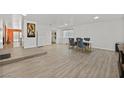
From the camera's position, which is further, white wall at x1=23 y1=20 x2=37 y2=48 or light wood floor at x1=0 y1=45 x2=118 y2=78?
white wall at x1=23 y1=20 x2=37 y2=48

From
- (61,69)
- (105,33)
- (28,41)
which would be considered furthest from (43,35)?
(61,69)

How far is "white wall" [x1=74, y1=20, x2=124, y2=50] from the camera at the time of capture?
27.3ft

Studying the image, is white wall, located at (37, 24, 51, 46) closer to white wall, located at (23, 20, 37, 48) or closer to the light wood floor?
white wall, located at (23, 20, 37, 48)

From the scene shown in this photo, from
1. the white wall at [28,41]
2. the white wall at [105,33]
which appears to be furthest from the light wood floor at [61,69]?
the white wall at [28,41]

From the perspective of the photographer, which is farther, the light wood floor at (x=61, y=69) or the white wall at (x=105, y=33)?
the white wall at (x=105, y=33)

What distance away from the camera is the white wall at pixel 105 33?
27.3 feet

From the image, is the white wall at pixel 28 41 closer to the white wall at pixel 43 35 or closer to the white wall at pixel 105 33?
the white wall at pixel 43 35

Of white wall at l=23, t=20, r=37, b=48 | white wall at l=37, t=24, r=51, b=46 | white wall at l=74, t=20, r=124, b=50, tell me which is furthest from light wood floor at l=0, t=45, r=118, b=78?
white wall at l=37, t=24, r=51, b=46
